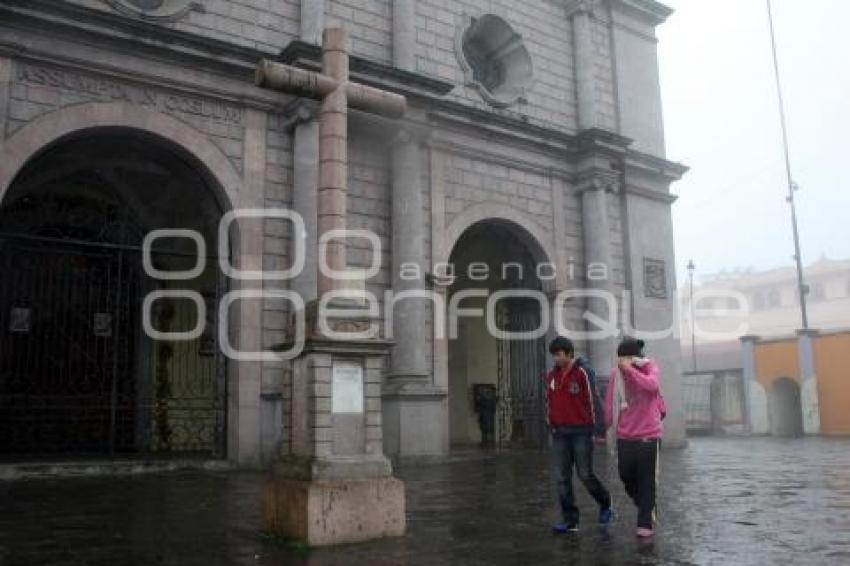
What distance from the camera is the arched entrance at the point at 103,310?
43.0 feet

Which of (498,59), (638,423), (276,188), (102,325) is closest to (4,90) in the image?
(276,188)

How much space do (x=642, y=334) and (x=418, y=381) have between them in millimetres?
6514

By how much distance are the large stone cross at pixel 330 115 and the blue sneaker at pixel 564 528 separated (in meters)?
2.70

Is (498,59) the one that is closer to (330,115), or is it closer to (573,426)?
(330,115)

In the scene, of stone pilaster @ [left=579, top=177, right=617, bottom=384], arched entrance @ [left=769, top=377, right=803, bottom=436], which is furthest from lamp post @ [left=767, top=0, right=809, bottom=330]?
stone pilaster @ [left=579, top=177, right=617, bottom=384]

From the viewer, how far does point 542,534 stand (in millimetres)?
6316

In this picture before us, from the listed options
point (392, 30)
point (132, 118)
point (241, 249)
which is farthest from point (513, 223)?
point (132, 118)

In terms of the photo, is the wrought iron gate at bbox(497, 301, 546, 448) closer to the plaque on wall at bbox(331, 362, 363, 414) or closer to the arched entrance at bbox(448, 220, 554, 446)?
the arched entrance at bbox(448, 220, 554, 446)

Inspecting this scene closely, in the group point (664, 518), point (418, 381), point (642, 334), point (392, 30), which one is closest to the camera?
point (664, 518)

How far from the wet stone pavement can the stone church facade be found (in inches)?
88.0

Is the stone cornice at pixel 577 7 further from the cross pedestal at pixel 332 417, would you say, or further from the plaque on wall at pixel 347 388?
the plaque on wall at pixel 347 388

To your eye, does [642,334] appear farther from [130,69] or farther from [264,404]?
[130,69]

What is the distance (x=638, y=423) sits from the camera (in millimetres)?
6270

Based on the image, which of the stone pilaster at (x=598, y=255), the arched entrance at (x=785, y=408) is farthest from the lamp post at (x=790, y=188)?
the stone pilaster at (x=598, y=255)
